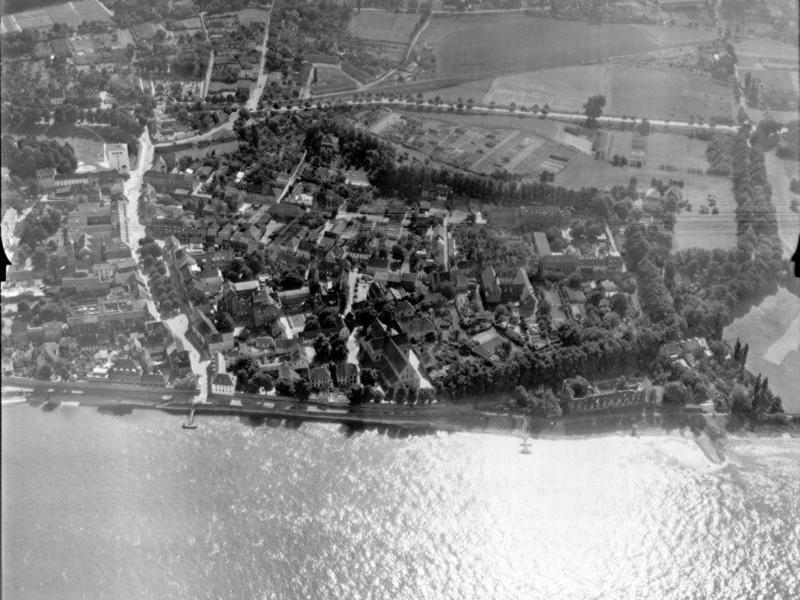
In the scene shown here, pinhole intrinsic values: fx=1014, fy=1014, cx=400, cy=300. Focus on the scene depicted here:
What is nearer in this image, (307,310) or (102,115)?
(307,310)

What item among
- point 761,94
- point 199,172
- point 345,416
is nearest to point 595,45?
point 761,94

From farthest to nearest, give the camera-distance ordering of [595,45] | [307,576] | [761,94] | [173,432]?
[595,45]
[761,94]
[173,432]
[307,576]

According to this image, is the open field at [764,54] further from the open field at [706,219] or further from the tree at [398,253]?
the tree at [398,253]

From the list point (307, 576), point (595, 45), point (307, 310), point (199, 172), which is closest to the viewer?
point (307, 576)

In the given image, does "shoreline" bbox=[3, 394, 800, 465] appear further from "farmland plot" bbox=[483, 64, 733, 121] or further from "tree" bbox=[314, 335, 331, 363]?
"farmland plot" bbox=[483, 64, 733, 121]

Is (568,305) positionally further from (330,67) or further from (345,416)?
(330,67)

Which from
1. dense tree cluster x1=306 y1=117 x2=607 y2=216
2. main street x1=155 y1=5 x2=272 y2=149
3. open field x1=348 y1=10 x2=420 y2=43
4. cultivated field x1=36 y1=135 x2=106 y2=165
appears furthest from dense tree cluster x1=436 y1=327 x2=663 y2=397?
open field x1=348 y1=10 x2=420 y2=43

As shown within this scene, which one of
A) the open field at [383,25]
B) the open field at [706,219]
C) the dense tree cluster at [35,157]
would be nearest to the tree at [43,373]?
the dense tree cluster at [35,157]
